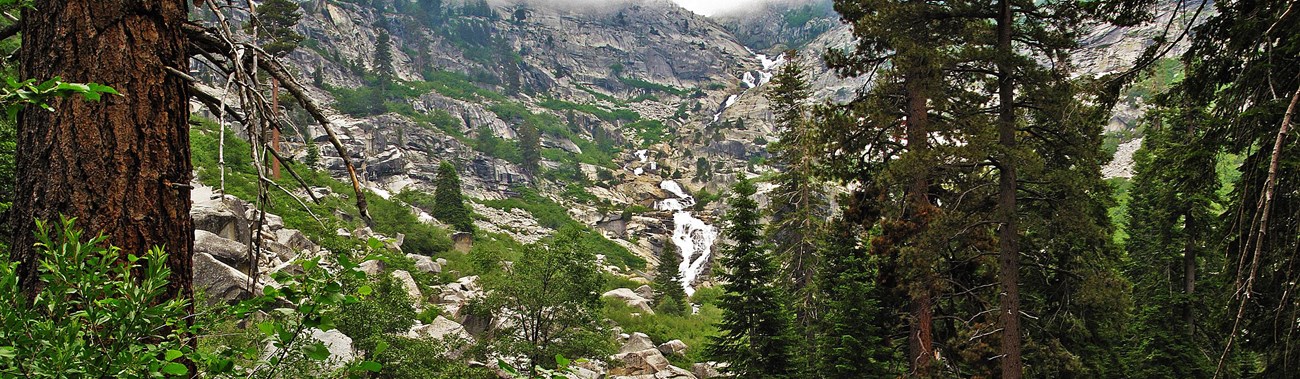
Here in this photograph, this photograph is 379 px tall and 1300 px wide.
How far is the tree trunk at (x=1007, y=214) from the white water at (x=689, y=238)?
37.7m

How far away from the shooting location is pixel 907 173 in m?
9.45

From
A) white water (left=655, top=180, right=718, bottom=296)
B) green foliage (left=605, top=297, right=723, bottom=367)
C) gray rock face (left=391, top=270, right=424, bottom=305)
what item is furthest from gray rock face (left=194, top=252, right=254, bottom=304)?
white water (left=655, top=180, right=718, bottom=296)

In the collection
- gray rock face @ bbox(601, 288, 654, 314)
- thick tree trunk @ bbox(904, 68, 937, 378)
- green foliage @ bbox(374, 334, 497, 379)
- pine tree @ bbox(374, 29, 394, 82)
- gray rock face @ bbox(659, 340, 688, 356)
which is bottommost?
gray rock face @ bbox(659, 340, 688, 356)

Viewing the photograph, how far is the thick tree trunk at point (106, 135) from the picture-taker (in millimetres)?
2193

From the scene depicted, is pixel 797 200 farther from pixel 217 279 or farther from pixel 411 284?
pixel 217 279

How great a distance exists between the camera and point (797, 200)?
787 inches

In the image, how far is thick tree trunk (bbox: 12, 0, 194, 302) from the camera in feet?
7.20

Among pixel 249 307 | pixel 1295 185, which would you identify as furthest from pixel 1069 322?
pixel 249 307

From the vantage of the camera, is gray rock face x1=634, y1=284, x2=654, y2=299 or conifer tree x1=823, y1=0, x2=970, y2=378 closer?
conifer tree x1=823, y1=0, x2=970, y2=378

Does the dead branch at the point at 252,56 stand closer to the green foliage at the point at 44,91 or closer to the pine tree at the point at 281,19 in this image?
the green foliage at the point at 44,91

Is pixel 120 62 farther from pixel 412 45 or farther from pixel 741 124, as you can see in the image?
pixel 412 45

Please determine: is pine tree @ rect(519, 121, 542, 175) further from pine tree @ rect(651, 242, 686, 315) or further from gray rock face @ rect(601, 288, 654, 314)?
gray rock face @ rect(601, 288, 654, 314)

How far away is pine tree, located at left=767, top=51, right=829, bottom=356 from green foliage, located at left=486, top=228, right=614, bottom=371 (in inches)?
235

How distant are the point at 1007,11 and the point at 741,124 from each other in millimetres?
104930
